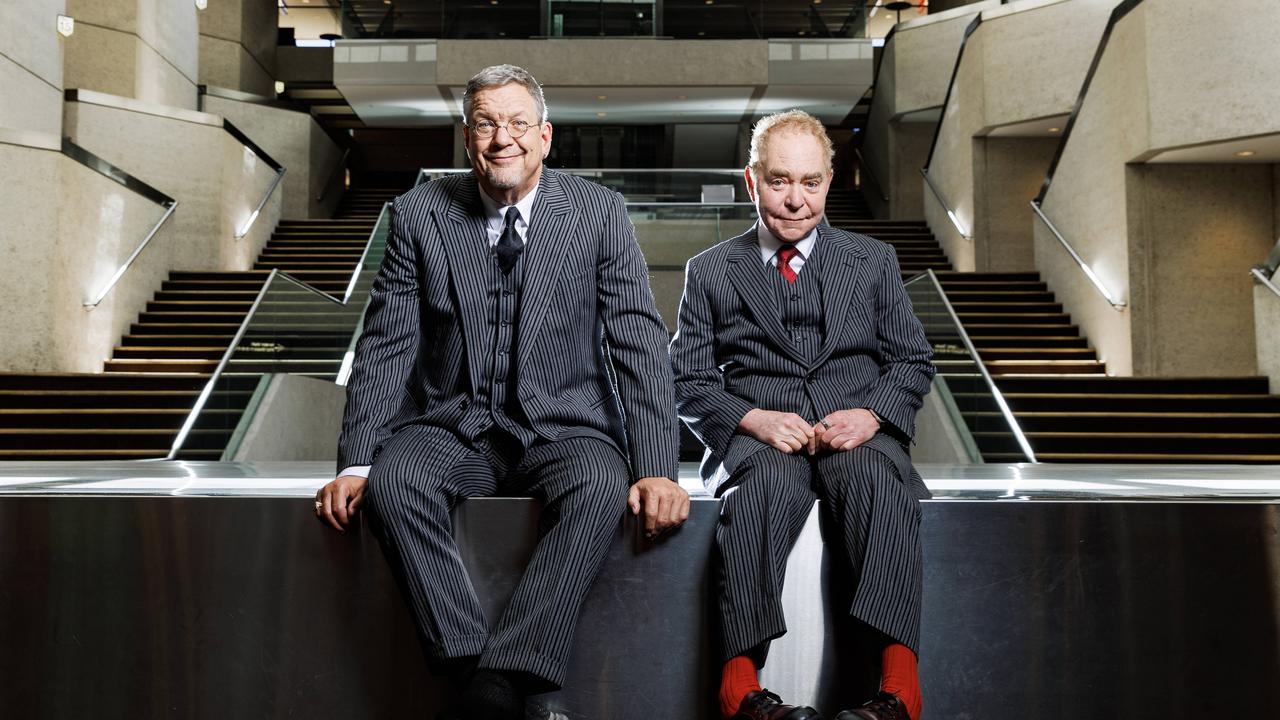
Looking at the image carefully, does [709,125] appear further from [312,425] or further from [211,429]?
[211,429]

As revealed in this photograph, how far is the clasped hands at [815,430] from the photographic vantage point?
7.24 feet

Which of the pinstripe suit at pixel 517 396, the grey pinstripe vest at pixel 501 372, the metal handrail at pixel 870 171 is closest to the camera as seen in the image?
the pinstripe suit at pixel 517 396

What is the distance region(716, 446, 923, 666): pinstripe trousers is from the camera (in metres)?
1.97

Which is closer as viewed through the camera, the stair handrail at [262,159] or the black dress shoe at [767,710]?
the black dress shoe at [767,710]

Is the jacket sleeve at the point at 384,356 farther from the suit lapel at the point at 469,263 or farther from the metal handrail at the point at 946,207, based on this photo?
the metal handrail at the point at 946,207

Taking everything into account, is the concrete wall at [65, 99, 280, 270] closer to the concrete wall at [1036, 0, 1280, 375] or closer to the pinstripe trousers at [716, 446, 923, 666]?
the concrete wall at [1036, 0, 1280, 375]

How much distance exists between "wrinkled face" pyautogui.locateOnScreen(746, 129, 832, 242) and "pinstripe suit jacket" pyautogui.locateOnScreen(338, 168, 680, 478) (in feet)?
1.19

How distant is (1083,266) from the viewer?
1015 cm

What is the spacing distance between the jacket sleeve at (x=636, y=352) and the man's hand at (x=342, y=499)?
Result: 0.55m

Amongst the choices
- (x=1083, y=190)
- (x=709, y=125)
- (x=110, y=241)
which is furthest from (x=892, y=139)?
(x=110, y=241)

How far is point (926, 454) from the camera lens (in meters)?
7.21

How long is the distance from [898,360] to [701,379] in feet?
1.52

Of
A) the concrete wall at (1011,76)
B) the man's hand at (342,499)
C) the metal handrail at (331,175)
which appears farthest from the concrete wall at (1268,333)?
the metal handrail at (331,175)

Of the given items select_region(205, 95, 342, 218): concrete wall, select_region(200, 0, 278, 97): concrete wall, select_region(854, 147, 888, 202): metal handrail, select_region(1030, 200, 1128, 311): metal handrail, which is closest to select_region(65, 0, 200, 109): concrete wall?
select_region(205, 95, 342, 218): concrete wall
